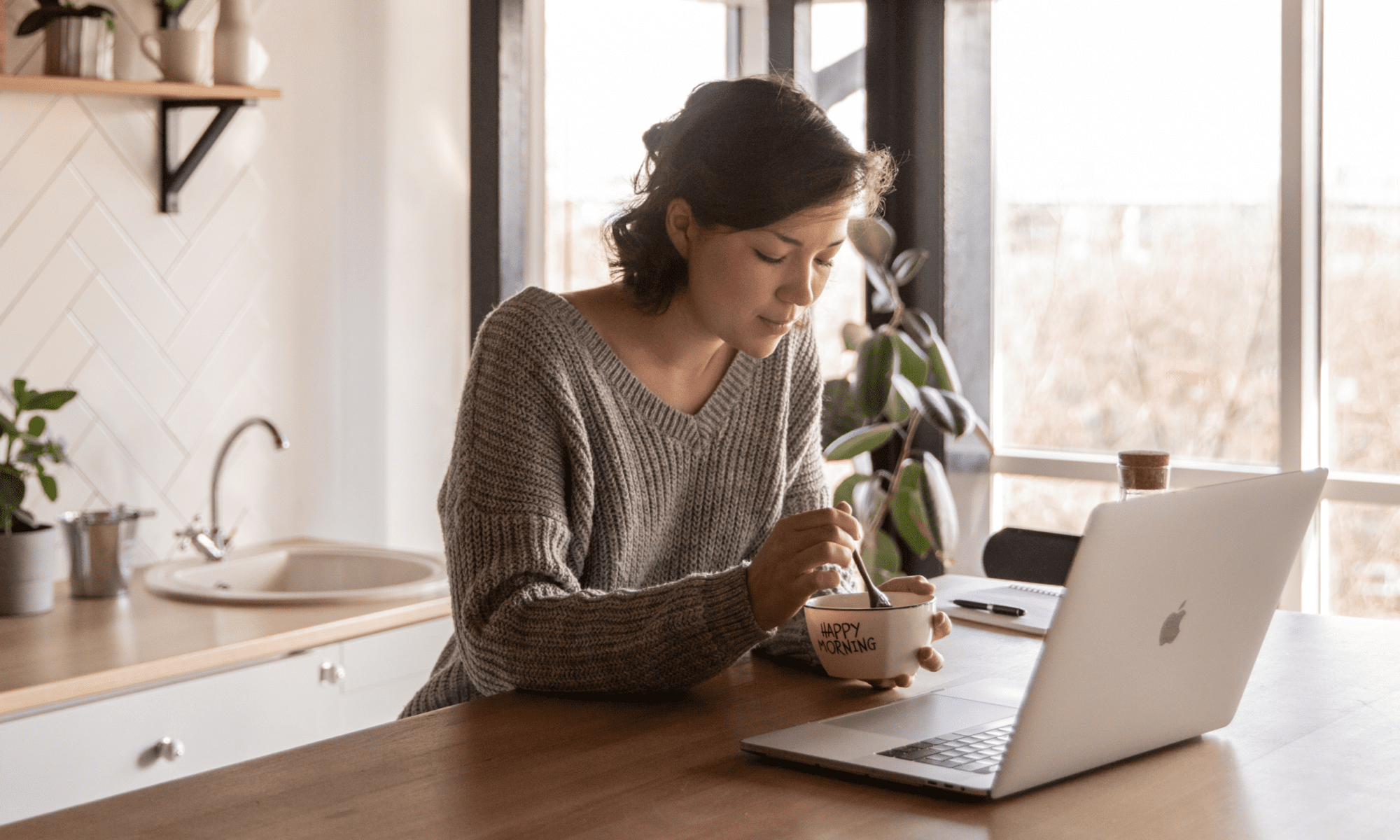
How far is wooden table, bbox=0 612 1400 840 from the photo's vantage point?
3.10 ft

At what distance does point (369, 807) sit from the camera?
0.98 meters

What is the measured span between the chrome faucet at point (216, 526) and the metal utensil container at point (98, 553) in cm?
26

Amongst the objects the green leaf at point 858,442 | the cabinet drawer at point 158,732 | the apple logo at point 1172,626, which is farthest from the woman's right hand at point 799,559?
the green leaf at point 858,442

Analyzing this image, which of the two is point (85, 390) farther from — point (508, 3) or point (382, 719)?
point (508, 3)

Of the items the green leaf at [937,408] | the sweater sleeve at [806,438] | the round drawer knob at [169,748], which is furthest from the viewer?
the green leaf at [937,408]

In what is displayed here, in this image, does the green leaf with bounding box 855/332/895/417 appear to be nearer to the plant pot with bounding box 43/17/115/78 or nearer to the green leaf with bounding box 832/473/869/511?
the green leaf with bounding box 832/473/869/511

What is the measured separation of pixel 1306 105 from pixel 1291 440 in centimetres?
71

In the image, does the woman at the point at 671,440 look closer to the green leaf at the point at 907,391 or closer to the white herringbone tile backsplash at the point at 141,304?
the green leaf at the point at 907,391

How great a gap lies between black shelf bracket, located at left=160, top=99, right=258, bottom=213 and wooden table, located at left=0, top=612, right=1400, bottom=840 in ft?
5.72

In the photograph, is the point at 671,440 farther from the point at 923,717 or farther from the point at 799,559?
the point at 923,717

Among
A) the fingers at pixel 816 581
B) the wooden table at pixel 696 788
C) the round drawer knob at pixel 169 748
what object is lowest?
the round drawer knob at pixel 169 748

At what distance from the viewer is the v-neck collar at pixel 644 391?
156cm

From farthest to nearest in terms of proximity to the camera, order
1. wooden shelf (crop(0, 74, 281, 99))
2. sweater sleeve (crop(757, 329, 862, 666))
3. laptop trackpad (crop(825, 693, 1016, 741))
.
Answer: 1. wooden shelf (crop(0, 74, 281, 99))
2. sweater sleeve (crop(757, 329, 862, 666))
3. laptop trackpad (crop(825, 693, 1016, 741))

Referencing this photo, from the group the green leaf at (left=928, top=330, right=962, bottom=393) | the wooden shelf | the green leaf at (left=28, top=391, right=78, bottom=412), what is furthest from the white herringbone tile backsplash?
the green leaf at (left=928, top=330, right=962, bottom=393)
